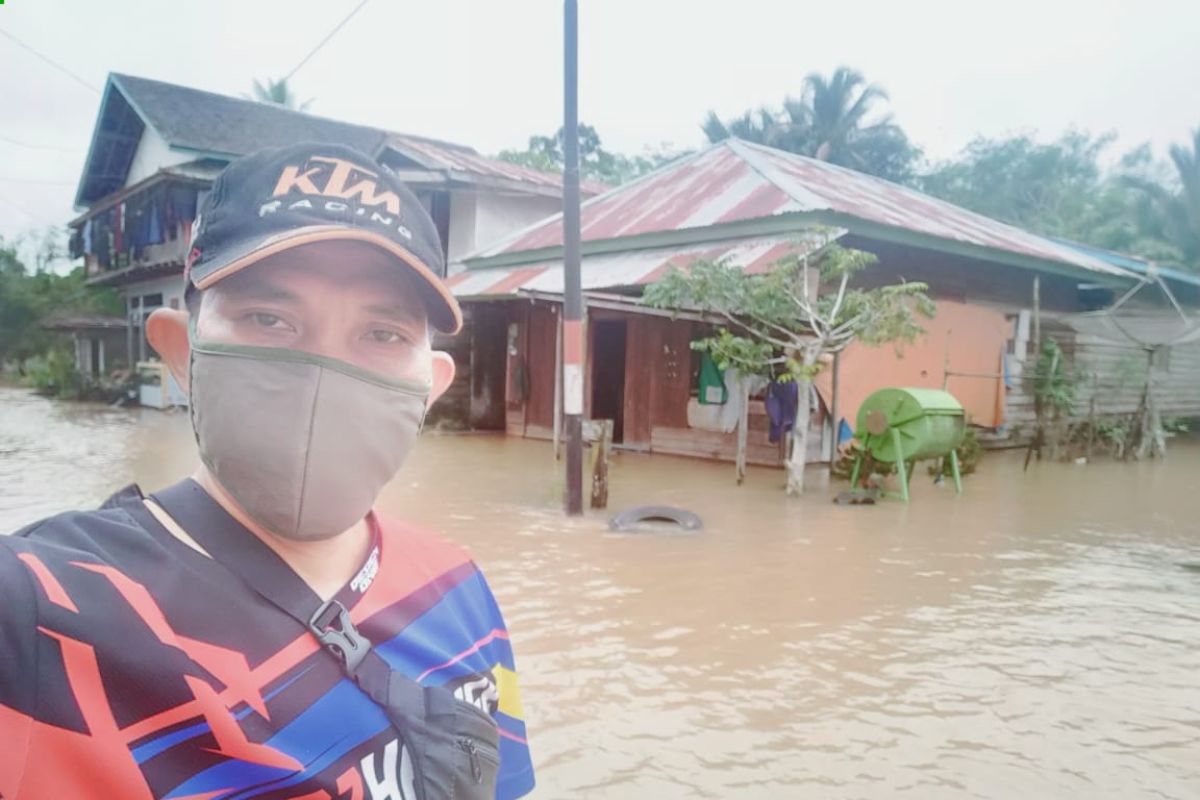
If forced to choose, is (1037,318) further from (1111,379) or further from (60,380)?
(60,380)

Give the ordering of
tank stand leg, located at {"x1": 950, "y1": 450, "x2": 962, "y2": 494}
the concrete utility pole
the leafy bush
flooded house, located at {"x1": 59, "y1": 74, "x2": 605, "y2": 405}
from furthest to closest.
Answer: the leafy bush
flooded house, located at {"x1": 59, "y1": 74, "x2": 605, "y2": 405}
tank stand leg, located at {"x1": 950, "y1": 450, "x2": 962, "y2": 494}
the concrete utility pole

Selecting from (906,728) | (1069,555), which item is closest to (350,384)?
(906,728)

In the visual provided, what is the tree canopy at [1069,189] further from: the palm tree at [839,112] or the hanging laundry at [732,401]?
the hanging laundry at [732,401]

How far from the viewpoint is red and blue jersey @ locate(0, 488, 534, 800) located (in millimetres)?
834

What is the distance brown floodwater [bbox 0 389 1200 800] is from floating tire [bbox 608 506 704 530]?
6.4 inches

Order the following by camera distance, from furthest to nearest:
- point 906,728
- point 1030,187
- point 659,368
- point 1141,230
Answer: point 1030,187
point 1141,230
point 659,368
point 906,728

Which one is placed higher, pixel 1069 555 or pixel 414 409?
pixel 414 409

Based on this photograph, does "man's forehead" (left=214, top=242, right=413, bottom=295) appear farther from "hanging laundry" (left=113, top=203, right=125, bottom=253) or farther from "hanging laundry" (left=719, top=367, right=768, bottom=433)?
"hanging laundry" (left=113, top=203, right=125, bottom=253)

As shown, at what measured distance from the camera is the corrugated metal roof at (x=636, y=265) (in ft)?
31.2

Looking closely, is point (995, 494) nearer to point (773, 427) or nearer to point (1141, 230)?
point (773, 427)

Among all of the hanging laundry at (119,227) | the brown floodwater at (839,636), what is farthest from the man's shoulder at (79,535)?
the hanging laundry at (119,227)

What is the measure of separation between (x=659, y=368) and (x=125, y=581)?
38.2ft

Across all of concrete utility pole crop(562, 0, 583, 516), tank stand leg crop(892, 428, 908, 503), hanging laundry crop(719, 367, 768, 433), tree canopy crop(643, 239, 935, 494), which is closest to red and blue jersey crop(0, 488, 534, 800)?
concrete utility pole crop(562, 0, 583, 516)

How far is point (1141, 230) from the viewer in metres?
25.5
